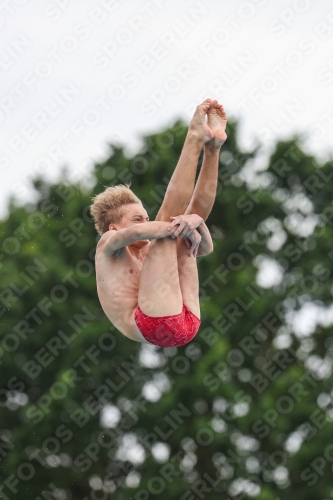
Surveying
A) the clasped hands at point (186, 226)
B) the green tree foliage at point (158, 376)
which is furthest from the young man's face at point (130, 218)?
the green tree foliage at point (158, 376)

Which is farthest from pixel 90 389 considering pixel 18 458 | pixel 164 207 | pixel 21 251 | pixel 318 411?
pixel 164 207

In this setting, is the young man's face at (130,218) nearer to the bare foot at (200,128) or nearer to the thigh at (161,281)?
the thigh at (161,281)

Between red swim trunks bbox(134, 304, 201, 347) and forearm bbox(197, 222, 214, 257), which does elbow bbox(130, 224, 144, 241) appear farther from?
red swim trunks bbox(134, 304, 201, 347)

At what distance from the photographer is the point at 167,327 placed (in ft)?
21.8

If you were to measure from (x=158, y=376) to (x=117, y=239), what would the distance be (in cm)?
963

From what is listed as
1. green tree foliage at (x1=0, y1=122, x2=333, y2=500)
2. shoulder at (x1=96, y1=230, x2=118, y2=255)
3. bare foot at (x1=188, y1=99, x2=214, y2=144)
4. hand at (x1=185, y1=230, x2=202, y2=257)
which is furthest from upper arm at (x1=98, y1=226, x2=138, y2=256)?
green tree foliage at (x1=0, y1=122, x2=333, y2=500)

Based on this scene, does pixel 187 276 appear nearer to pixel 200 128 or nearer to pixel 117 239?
pixel 117 239

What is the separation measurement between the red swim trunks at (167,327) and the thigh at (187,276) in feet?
0.35

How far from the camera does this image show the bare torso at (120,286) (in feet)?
22.6

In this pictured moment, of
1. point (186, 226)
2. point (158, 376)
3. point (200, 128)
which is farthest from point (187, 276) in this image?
point (158, 376)

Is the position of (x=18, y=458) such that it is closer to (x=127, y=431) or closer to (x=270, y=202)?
(x=127, y=431)

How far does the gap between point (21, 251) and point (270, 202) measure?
456 cm

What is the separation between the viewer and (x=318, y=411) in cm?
1636

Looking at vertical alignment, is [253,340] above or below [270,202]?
below
